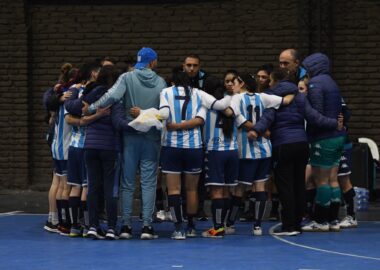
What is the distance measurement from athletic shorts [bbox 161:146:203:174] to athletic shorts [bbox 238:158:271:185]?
0.63 metres

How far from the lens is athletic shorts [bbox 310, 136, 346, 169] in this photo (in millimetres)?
12414

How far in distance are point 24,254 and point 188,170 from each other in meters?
2.23

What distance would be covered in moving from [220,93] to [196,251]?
89.7 inches

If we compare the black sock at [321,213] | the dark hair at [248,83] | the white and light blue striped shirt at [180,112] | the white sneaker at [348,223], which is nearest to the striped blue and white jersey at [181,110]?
the white and light blue striped shirt at [180,112]

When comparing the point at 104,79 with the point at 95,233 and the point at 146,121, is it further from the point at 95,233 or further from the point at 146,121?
the point at 95,233

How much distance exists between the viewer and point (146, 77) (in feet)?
38.5

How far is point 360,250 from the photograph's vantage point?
431 inches

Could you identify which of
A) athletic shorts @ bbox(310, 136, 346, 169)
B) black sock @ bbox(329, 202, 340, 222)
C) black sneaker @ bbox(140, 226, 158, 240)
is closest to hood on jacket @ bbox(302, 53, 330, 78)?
athletic shorts @ bbox(310, 136, 346, 169)

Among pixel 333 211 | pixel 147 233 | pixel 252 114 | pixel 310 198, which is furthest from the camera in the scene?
pixel 310 198

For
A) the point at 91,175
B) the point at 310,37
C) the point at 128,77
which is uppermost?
the point at 310,37

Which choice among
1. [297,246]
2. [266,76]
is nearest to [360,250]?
[297,246]

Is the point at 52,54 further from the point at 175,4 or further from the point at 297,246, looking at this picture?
the point at 297,246

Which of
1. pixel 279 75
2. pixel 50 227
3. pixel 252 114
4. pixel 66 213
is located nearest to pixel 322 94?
pixel 279 75

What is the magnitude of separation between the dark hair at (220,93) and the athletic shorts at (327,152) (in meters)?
1.21
